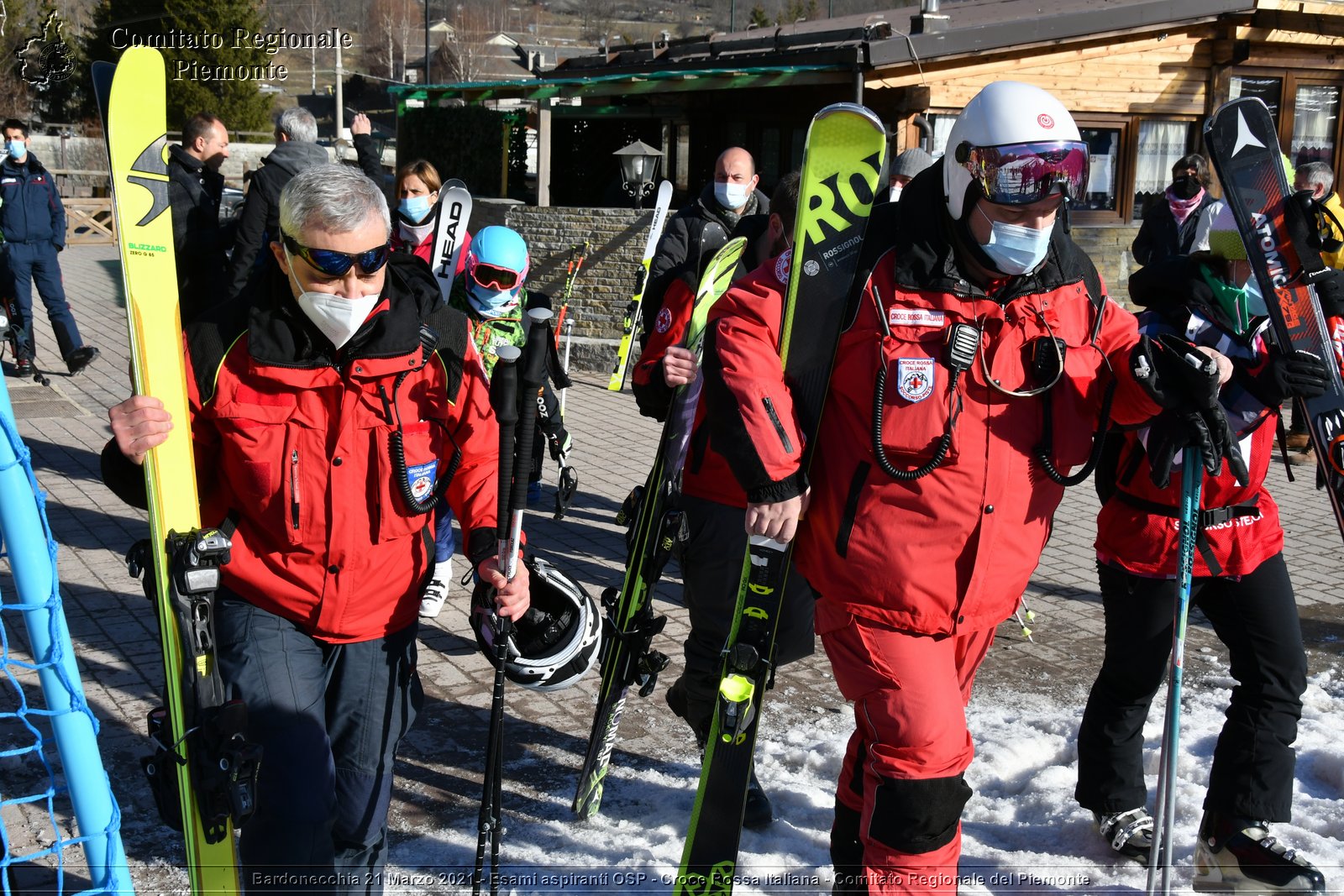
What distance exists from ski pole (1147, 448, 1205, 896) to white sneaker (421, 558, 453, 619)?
330cm

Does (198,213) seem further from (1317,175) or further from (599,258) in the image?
(599,258)

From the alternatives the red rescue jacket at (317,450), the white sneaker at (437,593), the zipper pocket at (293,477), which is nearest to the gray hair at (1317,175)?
the white sneaker at (437,593)

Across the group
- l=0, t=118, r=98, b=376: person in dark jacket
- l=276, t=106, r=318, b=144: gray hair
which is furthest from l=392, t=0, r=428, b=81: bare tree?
l=276, t=106, r=318, b=144: gray hair

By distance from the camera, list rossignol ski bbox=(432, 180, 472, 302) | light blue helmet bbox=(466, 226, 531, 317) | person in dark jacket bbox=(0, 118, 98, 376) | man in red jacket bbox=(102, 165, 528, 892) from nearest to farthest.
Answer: man in red jacket bbox=(102, 165, 528, 892) < light blue helmet bbox=(466, 226, 531, 317) < rossignol ski bbox=(432, 180, 472, 302) < person in dark jacket bbox=(0, 118, 98, 376)

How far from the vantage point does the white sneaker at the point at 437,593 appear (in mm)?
5719

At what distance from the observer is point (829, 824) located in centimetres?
402

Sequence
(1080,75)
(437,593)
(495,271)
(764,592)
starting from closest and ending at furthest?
1. (764,592)
2. (495,271)
3. (437,593)
4. (1080,75)

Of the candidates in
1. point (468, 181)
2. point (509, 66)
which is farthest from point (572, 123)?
point (509, 66)

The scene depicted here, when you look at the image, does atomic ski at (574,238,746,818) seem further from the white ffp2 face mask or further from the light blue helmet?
the light blue helmet

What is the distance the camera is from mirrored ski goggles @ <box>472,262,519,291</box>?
18.8 feet

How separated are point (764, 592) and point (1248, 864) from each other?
179 centimetres

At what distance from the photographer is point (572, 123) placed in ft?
64.7

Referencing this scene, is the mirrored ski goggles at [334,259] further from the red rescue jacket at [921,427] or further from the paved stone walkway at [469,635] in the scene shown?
the red rescue jacket at [921,427]

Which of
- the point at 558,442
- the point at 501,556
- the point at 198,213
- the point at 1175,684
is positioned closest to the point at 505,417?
the point at 501,556
